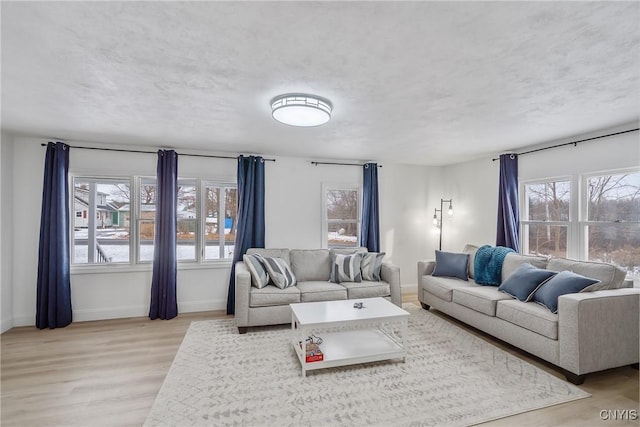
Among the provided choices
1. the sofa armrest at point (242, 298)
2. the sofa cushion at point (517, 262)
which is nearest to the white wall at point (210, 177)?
the sofa armrest at point (242, 298)

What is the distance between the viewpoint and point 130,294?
4133mm

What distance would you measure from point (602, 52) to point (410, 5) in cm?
130

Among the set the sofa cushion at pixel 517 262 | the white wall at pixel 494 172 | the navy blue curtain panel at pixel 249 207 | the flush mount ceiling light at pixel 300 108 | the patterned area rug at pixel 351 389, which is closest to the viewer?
the patterned area rug at pixel 351 389

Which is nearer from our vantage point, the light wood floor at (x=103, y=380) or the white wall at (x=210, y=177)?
the light wood floor at (x=103, y=380)

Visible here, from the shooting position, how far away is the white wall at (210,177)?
3777mm

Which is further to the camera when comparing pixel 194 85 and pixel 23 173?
pixel 23 173

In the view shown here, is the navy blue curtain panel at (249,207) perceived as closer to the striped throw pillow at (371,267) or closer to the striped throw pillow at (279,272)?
the striped throw pillow at (279,272)

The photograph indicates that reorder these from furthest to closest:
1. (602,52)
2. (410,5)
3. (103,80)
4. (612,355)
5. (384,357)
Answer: (384,357) → (612,355) → (103,80) → (602,52) → (410,5)

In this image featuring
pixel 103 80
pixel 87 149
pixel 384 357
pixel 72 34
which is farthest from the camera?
pixel 87 149

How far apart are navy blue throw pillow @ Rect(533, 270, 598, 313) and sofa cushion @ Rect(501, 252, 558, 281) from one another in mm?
474

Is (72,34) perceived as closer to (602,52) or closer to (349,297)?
(602,52)

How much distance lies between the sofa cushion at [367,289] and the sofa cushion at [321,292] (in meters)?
0.10

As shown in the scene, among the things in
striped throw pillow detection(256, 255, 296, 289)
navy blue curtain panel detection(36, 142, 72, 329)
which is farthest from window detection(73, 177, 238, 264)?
striped throw pillow detection(256, 255, 296, 289)

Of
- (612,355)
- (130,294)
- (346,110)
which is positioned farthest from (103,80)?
(612,355)
